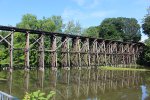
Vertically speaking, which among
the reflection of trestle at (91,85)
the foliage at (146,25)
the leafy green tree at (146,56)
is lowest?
the reflection of trestle at (91,85)

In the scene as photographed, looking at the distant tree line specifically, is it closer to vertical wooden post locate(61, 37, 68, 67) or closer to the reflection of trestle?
vertical wooden post locate(61, 37, 68, 67)

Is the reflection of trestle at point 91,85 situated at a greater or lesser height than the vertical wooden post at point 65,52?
lesser

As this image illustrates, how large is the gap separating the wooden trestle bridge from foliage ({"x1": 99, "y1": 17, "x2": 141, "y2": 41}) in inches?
563

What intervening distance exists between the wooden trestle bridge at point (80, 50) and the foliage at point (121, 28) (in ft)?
46.9

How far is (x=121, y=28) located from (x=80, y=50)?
136 ft

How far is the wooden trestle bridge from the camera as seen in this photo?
3359 cm

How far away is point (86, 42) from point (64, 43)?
4672 mm

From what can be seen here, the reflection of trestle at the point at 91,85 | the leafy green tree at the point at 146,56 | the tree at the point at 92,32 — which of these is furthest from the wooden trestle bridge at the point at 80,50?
the tree at the point at 92,32

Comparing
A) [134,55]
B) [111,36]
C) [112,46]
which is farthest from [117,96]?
[111,36]

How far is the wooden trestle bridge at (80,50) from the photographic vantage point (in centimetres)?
3359

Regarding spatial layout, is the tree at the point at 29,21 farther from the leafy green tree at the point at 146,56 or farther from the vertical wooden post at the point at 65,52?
the leafy green tree at the point at 146,56

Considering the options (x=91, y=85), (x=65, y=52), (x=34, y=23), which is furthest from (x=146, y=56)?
(x=91, y=85)

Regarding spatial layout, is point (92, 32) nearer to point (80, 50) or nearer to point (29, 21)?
point (29, 21)

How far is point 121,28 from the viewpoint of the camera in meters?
80.5
